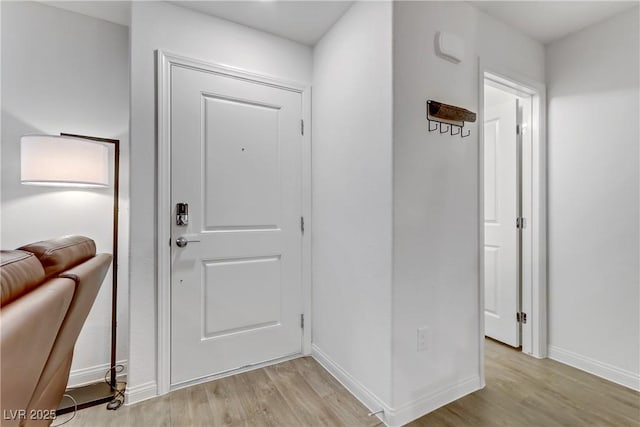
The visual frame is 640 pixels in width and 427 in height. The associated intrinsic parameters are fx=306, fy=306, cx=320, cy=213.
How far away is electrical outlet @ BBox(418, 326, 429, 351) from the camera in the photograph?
168 cm

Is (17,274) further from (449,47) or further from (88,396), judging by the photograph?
(449,47)

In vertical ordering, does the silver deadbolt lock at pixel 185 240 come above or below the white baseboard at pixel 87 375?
above

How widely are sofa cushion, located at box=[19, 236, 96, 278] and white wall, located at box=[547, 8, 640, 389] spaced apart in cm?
295

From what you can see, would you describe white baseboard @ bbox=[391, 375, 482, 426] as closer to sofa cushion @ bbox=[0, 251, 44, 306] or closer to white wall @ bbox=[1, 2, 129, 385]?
sofa cushion @ bbox=[0, 251, 44, 306]

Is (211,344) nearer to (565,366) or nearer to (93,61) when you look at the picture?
(93,61)

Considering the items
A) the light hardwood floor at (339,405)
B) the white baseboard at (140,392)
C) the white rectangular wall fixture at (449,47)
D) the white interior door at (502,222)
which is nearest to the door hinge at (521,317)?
the white interior door at (502,222)

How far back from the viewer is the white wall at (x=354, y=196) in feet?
5.41

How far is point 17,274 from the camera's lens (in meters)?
0.91

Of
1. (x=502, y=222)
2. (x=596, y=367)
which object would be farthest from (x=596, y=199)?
(x=596, y=367)

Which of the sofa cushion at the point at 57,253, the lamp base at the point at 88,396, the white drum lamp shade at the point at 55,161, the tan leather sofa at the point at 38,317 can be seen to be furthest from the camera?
the lamp base at the point at 88,396

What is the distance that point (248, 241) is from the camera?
2.13 metres

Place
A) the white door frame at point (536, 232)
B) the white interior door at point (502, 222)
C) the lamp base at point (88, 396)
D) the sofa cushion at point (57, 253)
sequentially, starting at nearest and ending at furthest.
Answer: the sofa cushion at point (57, 253) < the lamp base at point (88, 396) < the white door frame at point (536, 232) < the white interior door at point (502, 222)

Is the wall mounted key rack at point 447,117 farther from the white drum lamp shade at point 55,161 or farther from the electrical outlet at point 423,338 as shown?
the white drum lamp shade at point 55,161

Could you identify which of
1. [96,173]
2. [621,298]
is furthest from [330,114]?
[621,298]
